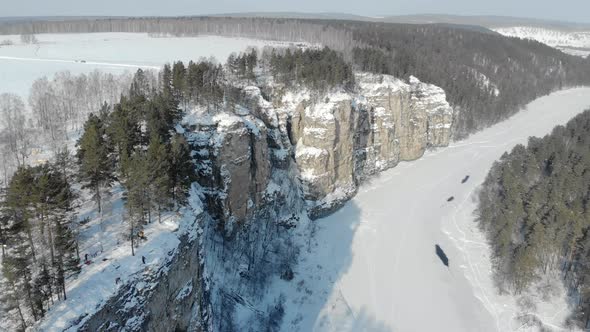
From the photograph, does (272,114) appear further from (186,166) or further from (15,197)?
(15,197)

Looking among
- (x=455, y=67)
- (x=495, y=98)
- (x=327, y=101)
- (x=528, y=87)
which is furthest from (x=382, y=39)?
(x=327, y=101)

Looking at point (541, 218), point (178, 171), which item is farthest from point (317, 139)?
point (541, 218)

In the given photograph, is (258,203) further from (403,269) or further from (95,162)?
(95,162)

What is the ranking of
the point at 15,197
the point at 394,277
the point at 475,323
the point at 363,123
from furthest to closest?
the point at 363,123, the point at 394,277, the point at 475,323, the point at 15,197

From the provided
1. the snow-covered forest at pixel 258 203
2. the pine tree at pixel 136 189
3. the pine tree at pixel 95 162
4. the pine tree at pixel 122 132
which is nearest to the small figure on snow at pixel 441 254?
the snow-covered forest at pixel 258 203

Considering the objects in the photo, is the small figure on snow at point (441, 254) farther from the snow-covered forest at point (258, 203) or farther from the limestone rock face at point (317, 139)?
the limestone rock face at point (317, 139)

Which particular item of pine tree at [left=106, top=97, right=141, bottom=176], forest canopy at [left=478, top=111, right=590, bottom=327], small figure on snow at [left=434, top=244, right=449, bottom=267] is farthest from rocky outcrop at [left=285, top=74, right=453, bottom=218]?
pine tree at [left=106, top=97, right=141, bottom=176]
